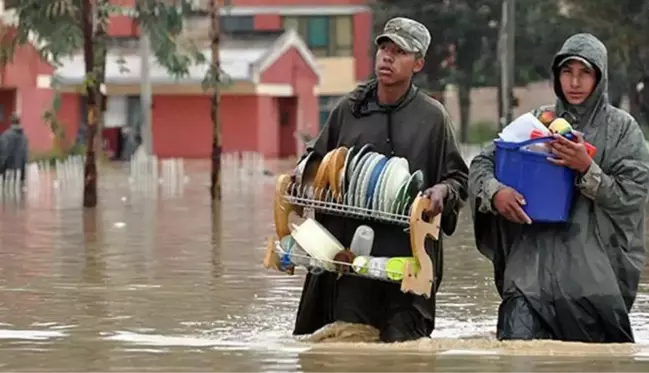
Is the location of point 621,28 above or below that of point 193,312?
above

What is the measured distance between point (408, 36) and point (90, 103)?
62.8ft

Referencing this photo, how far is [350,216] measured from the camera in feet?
29.1

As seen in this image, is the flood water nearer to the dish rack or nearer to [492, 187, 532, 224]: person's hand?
the dish rack

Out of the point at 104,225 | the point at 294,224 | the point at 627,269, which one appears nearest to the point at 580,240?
the point at 627,269

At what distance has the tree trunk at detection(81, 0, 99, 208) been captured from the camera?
2725 cm

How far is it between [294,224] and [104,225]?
14140mm

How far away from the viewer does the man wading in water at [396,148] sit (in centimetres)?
885

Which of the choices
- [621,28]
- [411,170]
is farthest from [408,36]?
[621,28]

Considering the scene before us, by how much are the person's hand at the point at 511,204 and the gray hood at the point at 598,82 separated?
524 mm

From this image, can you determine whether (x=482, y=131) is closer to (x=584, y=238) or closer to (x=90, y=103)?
(x=90, y=103)

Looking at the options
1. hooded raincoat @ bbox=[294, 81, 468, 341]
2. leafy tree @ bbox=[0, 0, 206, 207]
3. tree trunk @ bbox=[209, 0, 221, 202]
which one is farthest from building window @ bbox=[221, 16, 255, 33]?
hooded raincoat @ bbox=[294, 81, 468, 341]

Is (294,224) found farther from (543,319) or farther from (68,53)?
(68,53)

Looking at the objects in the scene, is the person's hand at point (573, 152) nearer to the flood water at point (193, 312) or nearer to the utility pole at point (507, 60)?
the flood water at point (193, 312)

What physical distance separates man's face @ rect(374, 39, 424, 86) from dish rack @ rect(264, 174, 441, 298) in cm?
64
